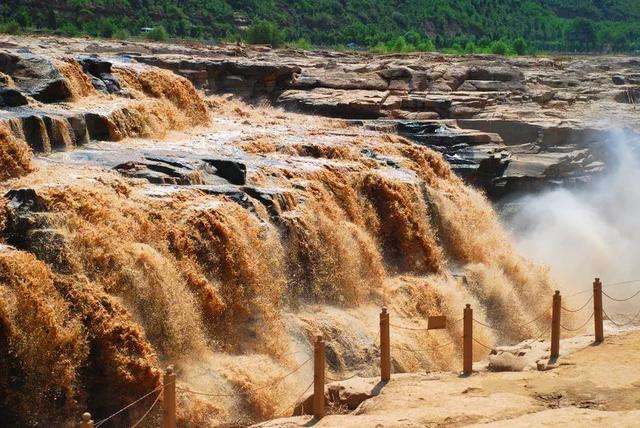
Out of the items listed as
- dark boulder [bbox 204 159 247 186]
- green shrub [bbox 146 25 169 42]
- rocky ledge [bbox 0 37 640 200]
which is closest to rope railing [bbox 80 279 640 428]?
dark boulder [bbox 204 159 247 186]

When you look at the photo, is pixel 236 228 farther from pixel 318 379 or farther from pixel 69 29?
pixel 69 29

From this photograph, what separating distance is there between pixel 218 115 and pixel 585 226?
11441 mm

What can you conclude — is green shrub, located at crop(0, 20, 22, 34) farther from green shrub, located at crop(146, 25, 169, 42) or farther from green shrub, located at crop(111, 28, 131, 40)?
green shrub, located at crop(146, 25, 169, 42)

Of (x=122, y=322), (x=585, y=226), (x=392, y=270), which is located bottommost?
(x=585, y=226)

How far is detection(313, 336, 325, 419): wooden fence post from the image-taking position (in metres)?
12.8

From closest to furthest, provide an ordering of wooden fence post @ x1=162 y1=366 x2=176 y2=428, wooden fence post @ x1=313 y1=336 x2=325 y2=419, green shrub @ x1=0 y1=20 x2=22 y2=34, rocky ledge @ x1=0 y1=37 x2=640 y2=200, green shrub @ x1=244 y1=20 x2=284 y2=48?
wooden fence post @ x1=162 y1=366 x2=176 y2=428, wooden fence post @ x1=313 y1=336 x2=325 y2=419, rocky ledge @ x1=0 y1=37 x2=640 y2=200, green shrub @ x1=0 y1=20 x2=22 y2=34, green shrub @ x1=244 y1=20 x2=284 y2=48

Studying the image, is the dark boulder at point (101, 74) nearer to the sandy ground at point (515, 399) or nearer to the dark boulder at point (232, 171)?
the dark boulder at point (232, 171)

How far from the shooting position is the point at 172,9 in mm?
68688

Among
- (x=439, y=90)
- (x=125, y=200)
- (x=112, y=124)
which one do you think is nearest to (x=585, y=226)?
(x=439, y=90)

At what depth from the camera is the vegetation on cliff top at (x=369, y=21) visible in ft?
200

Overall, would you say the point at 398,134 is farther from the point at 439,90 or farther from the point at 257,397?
the point at 257,397

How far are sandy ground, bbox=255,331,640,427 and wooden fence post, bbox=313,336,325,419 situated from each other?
0.14m

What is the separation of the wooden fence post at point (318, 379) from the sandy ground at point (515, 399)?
0.47 ft

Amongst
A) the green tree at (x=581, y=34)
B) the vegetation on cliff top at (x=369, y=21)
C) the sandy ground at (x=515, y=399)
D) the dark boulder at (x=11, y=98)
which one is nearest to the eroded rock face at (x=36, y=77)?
the dark boulder at (x=11, y=98)
